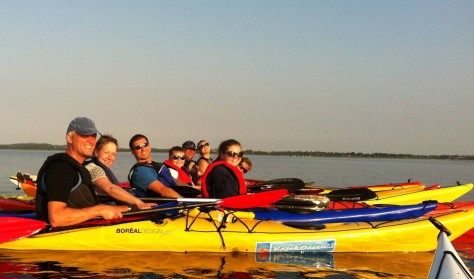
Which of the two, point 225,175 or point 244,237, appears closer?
point 244,237

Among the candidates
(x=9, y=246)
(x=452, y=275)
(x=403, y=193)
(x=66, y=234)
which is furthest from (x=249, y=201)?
(x=403, y=193)

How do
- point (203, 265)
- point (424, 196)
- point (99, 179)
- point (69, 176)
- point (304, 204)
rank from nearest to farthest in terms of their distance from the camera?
point (69, 176), point (203, 265), point (99, 179), point (304, 204), point (424, 196)

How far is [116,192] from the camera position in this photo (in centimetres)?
653

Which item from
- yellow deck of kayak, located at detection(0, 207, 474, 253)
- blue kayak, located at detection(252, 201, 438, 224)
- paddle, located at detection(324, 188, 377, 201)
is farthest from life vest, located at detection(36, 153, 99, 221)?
paddle, located at detection(324, 188, 377, 201)

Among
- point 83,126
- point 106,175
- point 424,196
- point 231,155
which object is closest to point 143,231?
point 106,175

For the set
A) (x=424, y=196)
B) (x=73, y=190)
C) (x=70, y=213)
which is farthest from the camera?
(x=424, y=196)

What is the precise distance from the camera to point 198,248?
7.01 metres

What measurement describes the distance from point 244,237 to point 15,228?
2.89 meters

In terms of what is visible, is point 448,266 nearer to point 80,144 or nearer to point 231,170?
point 80,144

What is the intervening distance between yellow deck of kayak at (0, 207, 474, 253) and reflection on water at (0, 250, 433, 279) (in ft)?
0.33

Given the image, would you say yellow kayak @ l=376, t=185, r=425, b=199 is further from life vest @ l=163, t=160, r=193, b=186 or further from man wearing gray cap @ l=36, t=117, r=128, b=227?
man wearing gray cap @ l=36, t=117, r=128, b=227

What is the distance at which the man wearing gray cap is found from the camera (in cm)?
521

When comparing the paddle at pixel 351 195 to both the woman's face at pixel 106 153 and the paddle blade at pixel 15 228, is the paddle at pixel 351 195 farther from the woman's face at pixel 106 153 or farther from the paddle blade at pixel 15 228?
the paddle blade at pixel 15 228

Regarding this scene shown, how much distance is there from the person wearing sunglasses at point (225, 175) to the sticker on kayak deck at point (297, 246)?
35.5 inches
